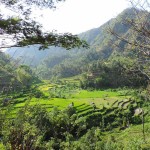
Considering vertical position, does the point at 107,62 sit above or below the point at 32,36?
above

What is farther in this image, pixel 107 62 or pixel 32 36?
pixel 107 62

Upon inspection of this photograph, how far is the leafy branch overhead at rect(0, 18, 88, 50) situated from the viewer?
6668 mm

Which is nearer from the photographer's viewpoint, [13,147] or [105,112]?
[13,147]

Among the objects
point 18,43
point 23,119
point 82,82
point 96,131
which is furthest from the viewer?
point 82,82

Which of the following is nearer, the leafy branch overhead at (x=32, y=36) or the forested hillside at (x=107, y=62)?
the leafy branch overhead at (x=32, y=36)

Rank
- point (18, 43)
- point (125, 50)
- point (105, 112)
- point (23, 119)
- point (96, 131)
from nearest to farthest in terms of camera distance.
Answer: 1. point (18, 43)
2. point (23, 119)
3. point (125, 50)
4. point (96, 131)
5. point (105, 112)

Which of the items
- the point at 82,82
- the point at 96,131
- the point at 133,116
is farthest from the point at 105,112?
the point at 82,82

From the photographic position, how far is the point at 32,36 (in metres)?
7.02

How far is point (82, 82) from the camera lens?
3056 inches

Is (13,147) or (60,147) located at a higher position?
(13,147)

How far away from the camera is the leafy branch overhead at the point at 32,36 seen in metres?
6.67

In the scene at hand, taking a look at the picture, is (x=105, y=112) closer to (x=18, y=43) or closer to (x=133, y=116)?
(x=133, y=116)

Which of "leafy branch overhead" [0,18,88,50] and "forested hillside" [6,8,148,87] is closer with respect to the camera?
"leafy branch overhead" [0,18,88,50]

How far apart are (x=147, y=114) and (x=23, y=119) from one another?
40.0 meters
